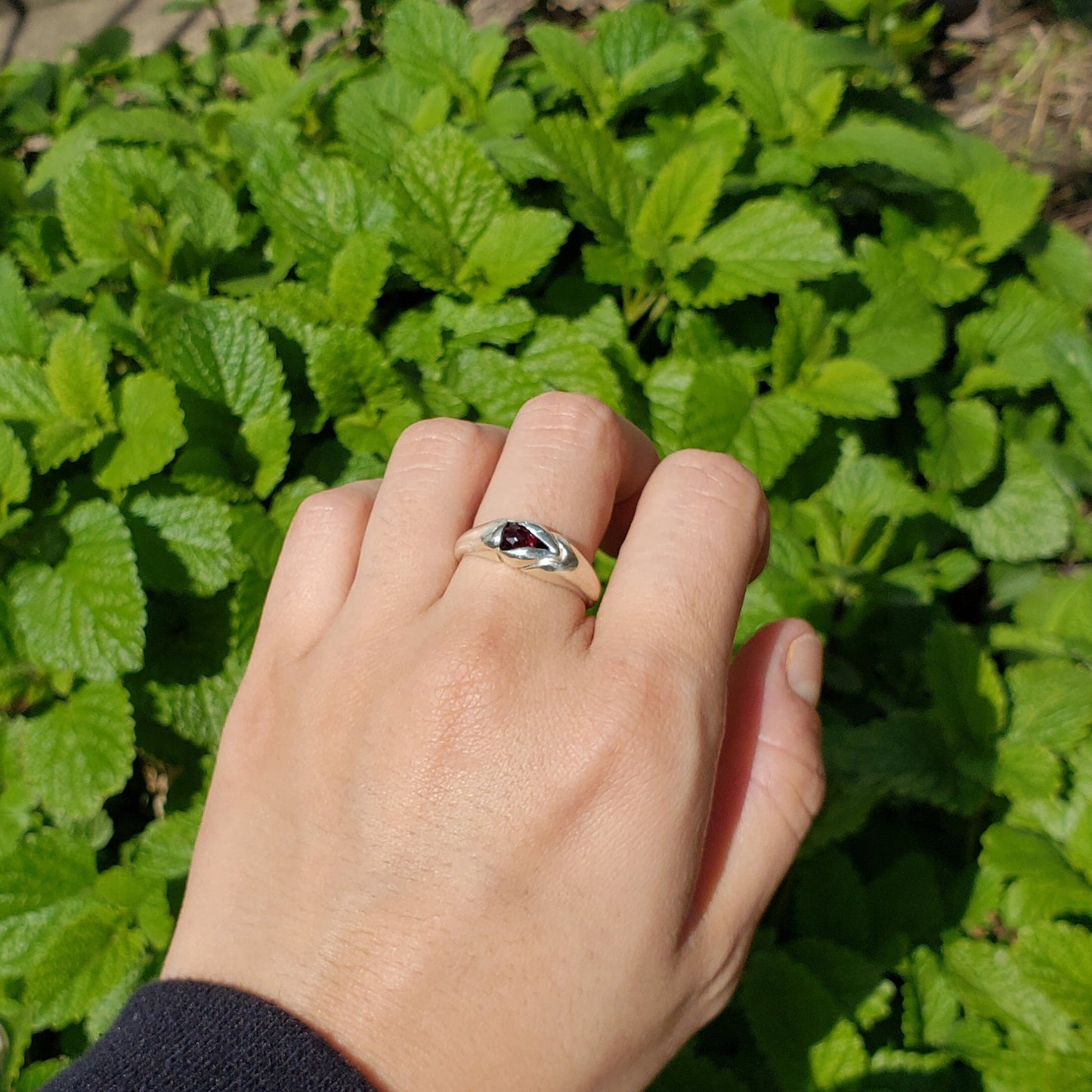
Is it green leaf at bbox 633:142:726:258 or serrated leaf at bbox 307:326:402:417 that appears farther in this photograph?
green leaf at bbox 633:142:726:258

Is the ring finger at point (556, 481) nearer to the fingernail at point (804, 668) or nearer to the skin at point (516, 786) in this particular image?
the skin at point (516, 786)

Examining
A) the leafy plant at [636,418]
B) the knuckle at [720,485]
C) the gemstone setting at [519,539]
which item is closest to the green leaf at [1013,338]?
the leafy plant at [636,418]

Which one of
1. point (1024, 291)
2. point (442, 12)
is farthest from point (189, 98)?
point (1024, 291)

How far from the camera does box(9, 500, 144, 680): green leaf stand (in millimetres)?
1381

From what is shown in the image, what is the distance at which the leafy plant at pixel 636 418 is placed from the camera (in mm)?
1463

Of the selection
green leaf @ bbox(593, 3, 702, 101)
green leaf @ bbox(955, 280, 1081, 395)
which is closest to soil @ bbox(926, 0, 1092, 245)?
green leaf @ bbox(955, 280, 1081, 395)

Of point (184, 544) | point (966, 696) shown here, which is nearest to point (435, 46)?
point (184, 544)

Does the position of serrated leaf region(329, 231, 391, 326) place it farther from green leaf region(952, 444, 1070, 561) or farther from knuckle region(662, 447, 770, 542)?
green leaf region(952, 444, 1070, 561)

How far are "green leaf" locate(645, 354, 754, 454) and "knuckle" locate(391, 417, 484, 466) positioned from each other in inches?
19.0

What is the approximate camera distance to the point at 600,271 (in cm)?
174

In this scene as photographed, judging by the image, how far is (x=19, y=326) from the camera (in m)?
1.66

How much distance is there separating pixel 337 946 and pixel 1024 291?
6.09 feet

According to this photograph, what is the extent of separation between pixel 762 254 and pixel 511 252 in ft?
1.45

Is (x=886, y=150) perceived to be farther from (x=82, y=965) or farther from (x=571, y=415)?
(x=82, y=965)
